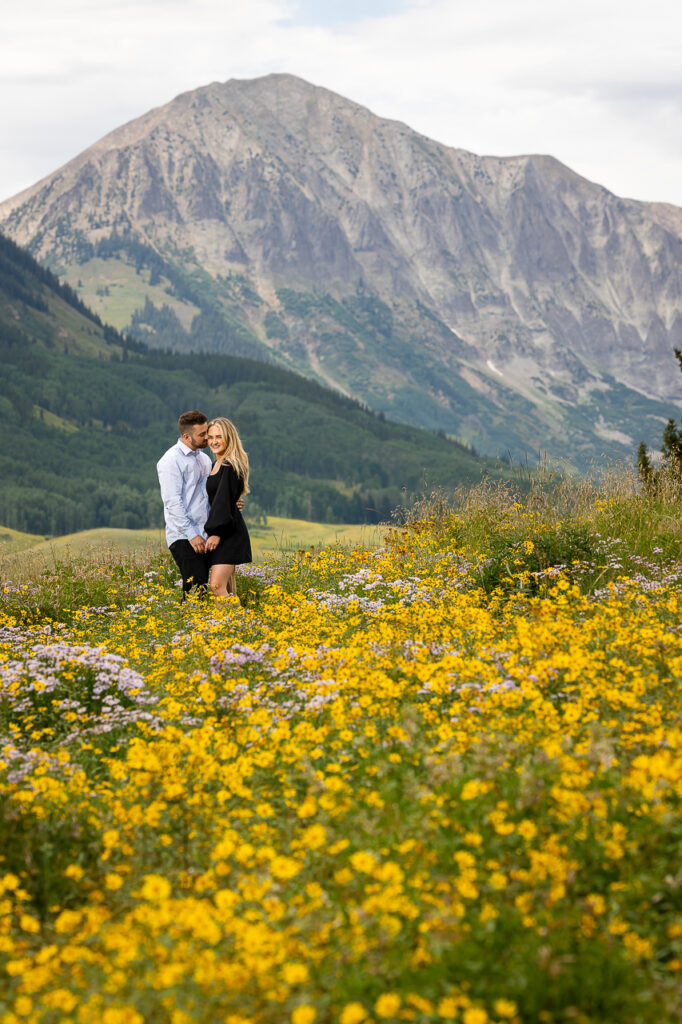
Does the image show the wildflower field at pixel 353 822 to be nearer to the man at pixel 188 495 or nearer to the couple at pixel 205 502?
the couple at pixel 205 502

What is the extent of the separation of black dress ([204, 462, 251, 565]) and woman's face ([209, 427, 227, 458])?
19cm

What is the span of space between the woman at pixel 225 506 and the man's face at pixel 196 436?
0.22 metres

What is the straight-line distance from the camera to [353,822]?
4.51 meters

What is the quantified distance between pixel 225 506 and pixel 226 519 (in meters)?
0.15

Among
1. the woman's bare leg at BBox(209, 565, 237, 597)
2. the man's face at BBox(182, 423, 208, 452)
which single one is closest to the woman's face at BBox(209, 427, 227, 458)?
the man's face at BBox(182, 423, 208, 452)

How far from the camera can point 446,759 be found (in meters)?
4.62

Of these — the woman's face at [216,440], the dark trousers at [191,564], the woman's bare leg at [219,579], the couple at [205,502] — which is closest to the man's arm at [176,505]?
the couple at [205,502]

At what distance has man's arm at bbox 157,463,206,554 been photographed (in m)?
10.4

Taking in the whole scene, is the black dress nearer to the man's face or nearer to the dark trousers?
the dark trousers

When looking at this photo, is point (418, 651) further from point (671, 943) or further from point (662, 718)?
point (671, 943)

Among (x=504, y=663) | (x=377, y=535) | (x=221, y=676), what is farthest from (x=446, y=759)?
(x=377, y=535)

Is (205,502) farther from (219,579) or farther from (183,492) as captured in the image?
(219,579)

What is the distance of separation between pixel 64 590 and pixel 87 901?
28.5ft

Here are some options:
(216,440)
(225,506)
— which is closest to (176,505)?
(225,506)
